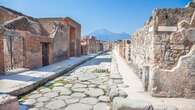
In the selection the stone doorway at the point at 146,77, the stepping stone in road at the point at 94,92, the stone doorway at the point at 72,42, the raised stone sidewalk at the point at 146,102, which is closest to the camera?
the raised stone sidewalk at the point at 146,102

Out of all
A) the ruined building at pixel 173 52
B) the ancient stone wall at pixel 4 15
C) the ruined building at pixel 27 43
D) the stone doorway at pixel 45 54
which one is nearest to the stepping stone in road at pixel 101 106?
the ruined building at pixel 173 52

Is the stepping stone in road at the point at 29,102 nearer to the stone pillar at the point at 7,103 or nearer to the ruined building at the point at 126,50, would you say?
the stone pillar at the point at 7,103

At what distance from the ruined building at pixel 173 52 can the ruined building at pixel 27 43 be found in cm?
593

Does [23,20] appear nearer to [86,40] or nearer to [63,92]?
[63,92]

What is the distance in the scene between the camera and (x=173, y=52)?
12.5 ft

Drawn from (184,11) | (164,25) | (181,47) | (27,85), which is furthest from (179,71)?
(27,85)

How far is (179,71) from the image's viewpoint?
3.68 metres

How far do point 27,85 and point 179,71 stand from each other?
4423 mm

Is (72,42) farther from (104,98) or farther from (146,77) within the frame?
(146,77)

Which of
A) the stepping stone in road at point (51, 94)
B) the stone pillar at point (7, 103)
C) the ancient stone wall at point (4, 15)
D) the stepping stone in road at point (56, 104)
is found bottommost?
the stepping stone in road at point (56, 104)

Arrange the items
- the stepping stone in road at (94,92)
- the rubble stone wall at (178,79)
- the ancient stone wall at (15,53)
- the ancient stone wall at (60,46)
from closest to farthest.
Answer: the rubble stone wall at (178,79) < the stepping stone in road at (94,92) < the ancient stone wall at (15,53) < the ancient stone wall at (60,46)

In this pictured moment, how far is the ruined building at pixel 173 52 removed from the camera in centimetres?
365

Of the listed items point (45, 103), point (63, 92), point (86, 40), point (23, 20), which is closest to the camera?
point (45, 103)

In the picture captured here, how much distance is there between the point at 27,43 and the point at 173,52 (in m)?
6.89
